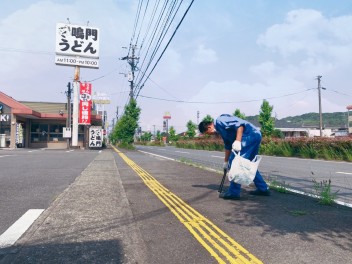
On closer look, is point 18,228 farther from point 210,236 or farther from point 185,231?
point 210,236

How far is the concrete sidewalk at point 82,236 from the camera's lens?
2.79m

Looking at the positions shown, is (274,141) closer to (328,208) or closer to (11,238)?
(328,208)

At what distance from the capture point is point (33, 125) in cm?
4034

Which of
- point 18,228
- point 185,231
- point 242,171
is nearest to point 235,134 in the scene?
point 242,171

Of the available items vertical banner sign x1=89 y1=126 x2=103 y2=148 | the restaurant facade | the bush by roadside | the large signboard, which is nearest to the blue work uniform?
the bush by roadside

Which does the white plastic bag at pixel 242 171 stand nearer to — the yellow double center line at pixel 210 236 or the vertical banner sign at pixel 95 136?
the yellow double center line at pixel 210 236

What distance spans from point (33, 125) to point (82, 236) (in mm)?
41125

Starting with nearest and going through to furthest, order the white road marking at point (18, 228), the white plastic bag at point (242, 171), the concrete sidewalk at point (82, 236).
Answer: the concrete sidewalk at point (82, 236) → the white road marking at point (18, 228) → the white plastic bag at point (242, 171)

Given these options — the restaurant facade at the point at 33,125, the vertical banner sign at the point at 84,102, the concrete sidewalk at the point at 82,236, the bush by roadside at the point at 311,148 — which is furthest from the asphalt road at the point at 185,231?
the restaurant facade at the point at 33,125

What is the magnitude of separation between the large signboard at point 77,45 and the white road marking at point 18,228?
1146 inches

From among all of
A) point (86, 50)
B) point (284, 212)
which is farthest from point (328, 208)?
point (86, 50)

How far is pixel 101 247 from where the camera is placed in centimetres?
304

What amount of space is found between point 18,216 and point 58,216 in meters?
0.56

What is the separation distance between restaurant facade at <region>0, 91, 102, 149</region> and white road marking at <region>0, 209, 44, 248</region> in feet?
102
